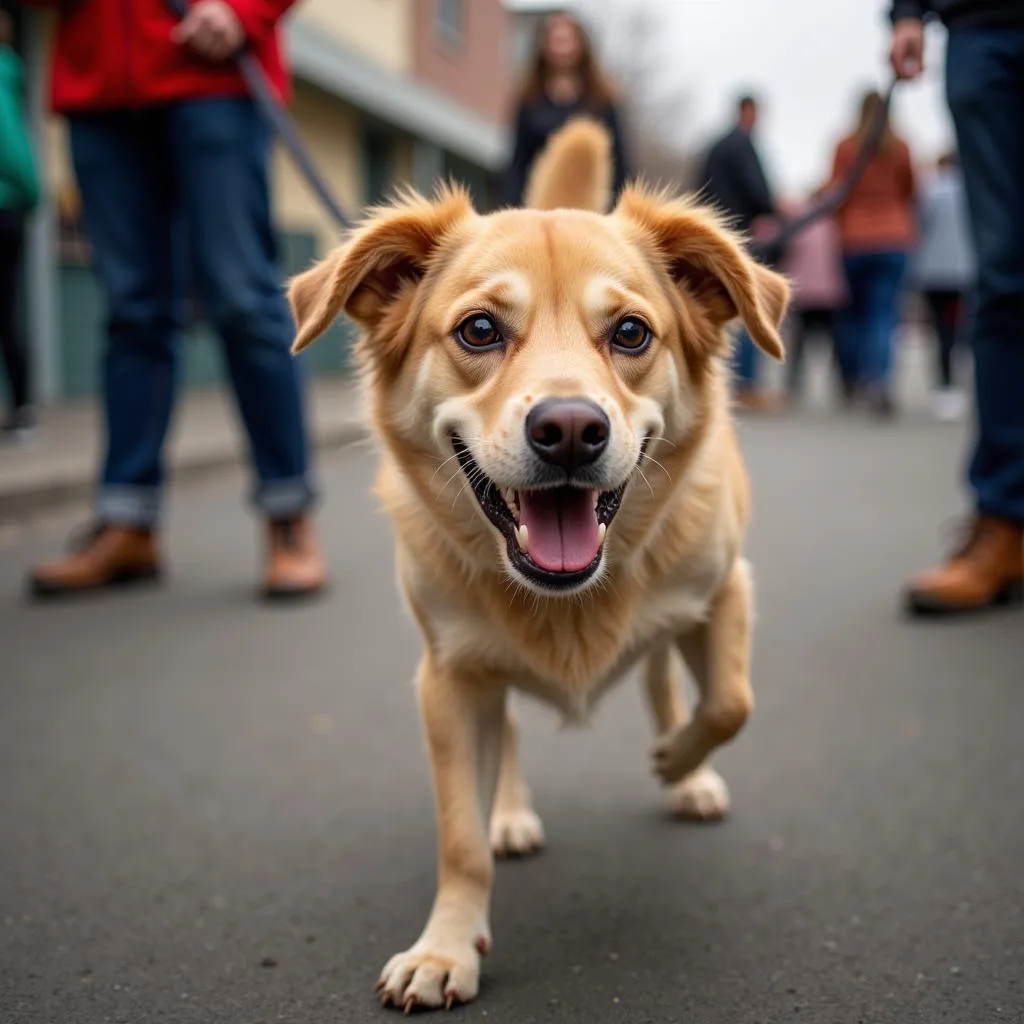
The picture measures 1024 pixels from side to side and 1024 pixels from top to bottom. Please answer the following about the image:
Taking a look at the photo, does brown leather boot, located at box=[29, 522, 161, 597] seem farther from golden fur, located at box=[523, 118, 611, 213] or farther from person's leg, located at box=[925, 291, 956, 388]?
person's leg, located at box=[925, 291, 956, 388]

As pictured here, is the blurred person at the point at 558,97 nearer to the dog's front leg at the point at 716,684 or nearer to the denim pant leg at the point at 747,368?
the dog's front leg at the point at 716,684

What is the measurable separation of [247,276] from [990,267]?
243 centimetres

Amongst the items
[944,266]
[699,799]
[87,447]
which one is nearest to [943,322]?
[944,266]

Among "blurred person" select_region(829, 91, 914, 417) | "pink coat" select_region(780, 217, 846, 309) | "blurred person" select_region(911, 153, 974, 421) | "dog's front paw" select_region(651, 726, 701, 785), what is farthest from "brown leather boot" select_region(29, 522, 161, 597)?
"pink coat" select_region(780, 217, 846, 309)

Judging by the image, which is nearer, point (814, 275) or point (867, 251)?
point (867, 251)

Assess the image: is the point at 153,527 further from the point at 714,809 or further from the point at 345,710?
the point at 714,809

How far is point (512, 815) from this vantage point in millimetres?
2650

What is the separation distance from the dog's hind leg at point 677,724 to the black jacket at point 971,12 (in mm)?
2299

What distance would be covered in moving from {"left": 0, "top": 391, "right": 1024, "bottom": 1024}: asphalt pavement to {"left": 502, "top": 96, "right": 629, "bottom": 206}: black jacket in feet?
9.58

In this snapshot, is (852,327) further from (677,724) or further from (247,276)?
(677,724)

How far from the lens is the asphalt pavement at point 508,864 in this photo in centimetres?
204

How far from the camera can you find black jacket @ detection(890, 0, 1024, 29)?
3.90 m

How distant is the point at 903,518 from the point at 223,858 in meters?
4.50

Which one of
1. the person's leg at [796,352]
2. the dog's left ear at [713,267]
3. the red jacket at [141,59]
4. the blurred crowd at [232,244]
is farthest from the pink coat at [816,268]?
the dog's left ear at [713,267]
